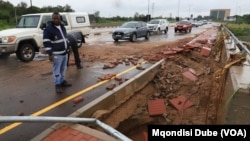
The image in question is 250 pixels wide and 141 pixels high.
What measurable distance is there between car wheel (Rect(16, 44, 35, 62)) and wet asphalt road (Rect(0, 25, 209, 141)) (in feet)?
1.67

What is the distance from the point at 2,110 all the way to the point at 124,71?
14.9 ft

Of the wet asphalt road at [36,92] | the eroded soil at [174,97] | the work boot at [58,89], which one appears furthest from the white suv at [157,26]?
the work boot at [58,89]

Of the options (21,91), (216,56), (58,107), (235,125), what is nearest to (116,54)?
(216,56)

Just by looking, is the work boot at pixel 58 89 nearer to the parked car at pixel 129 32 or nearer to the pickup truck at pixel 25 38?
the pickup truck at pixel 25 38

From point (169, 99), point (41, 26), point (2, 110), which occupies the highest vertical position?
point (41, 26)

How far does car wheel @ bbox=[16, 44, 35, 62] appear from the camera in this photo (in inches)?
434

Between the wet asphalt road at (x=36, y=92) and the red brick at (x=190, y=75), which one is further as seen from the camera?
the red brick at (x=190, y=75)

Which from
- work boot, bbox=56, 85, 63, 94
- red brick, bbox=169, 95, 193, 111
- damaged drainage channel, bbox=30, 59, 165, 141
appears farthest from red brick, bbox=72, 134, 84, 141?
red brick, bbox=169, 95, 193, 111

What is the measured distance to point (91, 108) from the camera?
5.38 meters

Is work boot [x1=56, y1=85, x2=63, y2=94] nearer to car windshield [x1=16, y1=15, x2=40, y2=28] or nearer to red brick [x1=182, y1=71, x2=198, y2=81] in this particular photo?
red brick [x1=182, y1=71, x2=198, y2=81]

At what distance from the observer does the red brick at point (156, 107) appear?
7281mm

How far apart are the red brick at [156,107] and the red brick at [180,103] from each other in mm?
336

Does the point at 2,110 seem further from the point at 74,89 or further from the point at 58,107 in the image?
the point at 74,89

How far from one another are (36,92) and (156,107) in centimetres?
338
